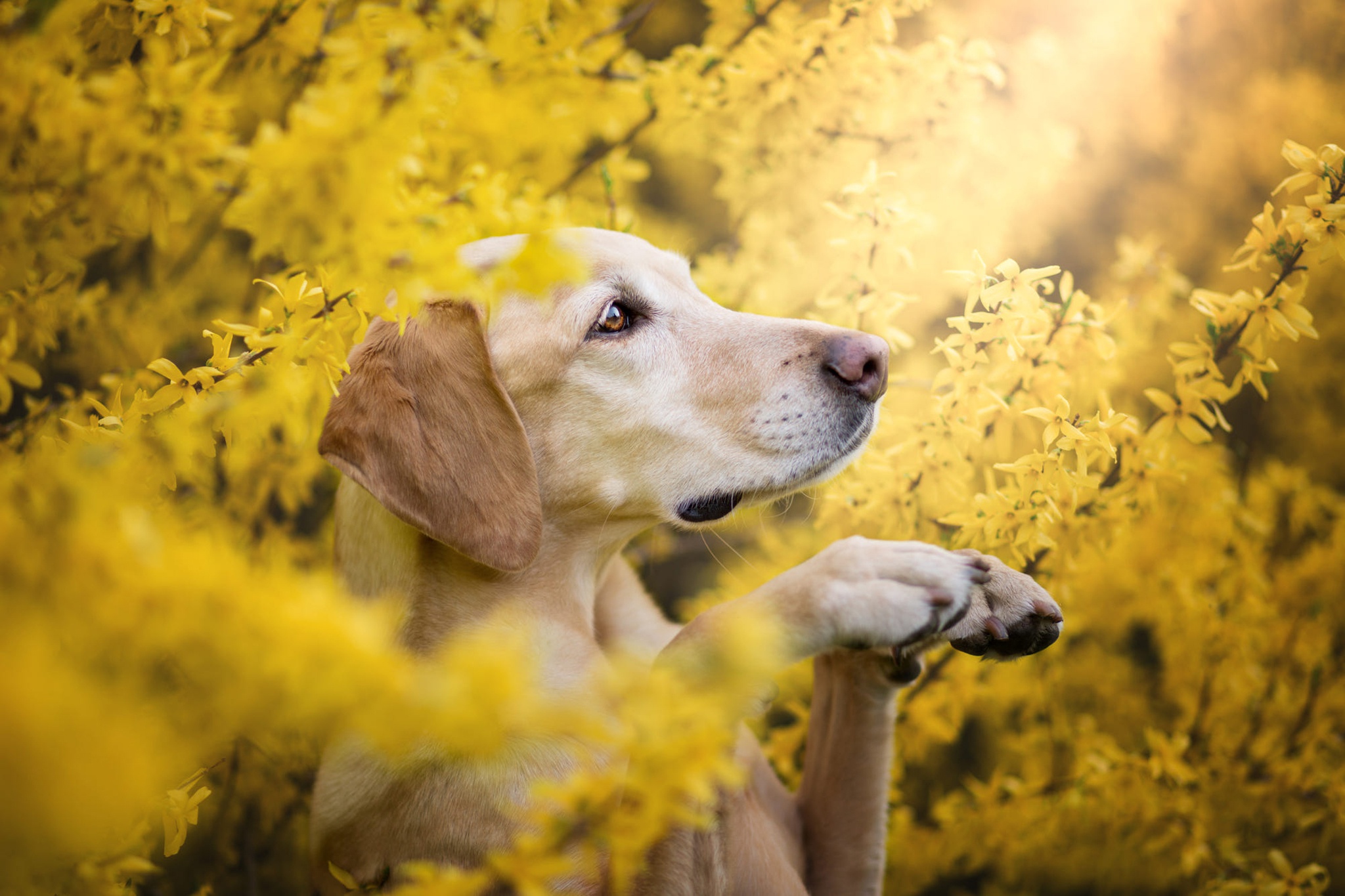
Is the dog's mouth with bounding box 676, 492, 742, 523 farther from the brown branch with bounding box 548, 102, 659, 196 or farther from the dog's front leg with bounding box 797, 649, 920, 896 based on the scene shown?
the brown branch with bounding box 548, 102, 659, 196

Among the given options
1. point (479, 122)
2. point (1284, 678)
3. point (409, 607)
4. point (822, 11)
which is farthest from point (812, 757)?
point (822, 11)

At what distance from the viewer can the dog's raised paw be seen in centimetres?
163

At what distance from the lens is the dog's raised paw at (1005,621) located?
163 centimetres

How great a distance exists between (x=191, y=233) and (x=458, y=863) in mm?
2544

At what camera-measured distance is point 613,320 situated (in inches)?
80.2

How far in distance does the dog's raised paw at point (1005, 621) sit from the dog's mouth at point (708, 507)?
1.81 ft

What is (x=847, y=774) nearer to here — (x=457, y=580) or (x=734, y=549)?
(x=734, y=549)

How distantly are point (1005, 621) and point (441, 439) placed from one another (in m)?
1.31

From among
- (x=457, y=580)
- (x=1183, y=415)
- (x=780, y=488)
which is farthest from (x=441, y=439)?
(x=1183, y=415)

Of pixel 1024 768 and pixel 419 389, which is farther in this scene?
pixel 1024 768

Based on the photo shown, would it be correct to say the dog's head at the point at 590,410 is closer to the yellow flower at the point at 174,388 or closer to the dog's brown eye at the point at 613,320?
the dog's brown eye at the point at 613,320

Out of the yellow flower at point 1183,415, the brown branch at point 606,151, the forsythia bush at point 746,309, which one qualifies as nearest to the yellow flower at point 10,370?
the forsythia bush at point 746,309

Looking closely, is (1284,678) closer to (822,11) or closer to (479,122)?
(822,11)

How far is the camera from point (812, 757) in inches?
85.8
